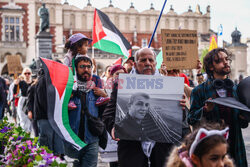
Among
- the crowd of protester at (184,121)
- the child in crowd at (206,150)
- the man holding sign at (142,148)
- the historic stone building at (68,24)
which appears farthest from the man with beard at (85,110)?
the historic stone building at (68,24)

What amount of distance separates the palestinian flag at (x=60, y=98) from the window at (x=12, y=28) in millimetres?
36592

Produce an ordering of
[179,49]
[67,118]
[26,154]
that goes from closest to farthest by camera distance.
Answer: [26,154], [67,118], [179,49]

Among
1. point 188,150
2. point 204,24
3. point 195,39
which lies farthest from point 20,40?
point 188,150

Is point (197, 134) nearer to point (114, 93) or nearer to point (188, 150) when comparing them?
point (188, 150)

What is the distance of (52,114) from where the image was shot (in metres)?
3.52

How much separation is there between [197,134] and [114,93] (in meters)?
1.28

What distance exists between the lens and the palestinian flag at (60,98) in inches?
137

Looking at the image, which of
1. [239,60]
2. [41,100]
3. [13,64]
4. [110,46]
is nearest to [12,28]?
[13,64]

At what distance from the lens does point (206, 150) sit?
2146 mm

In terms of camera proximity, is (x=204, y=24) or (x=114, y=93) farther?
(x=204, y=24)

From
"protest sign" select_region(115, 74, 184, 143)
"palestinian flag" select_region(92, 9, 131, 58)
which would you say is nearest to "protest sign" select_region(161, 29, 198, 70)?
"palestinian flag" select_region(92, 9, 131, 58)

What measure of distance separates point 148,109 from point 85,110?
3.38 ft

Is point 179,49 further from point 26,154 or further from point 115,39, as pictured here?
point 26,154

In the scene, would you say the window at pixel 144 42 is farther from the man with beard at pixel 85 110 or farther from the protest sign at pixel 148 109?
the protest sign at pixel 148 109
